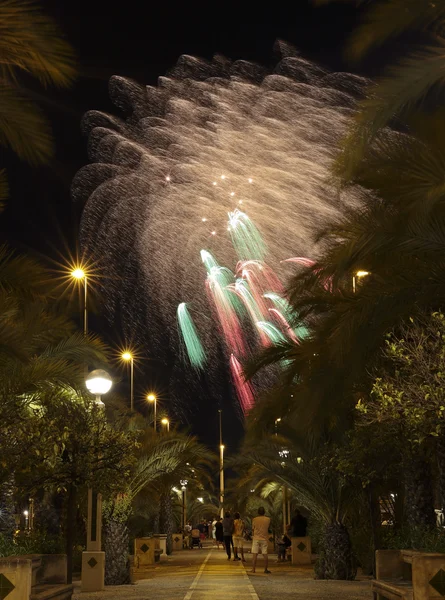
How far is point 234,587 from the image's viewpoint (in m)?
17.7

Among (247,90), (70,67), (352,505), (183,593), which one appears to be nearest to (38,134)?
(70,67)

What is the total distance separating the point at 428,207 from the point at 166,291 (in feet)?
80.1

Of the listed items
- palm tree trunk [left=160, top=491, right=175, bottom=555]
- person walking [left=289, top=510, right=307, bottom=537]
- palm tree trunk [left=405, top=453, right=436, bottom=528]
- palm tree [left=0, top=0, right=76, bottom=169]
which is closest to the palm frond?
palm tree [left=0, top=0, right=76, bottom=169]

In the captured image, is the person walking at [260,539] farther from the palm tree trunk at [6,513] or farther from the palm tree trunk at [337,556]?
Result: the palm tree trunk at [6,513]

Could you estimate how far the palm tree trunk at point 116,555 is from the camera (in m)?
20.8

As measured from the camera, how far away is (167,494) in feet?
125

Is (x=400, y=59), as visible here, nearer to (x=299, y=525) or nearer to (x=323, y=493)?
(x=323, y=493)

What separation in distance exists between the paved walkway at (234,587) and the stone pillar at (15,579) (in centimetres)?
590

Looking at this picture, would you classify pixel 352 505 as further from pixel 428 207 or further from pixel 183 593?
pixel 428 207

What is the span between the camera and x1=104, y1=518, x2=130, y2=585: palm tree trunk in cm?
2083

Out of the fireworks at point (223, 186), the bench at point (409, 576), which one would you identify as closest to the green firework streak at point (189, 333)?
the fireworks at point (223, 186)

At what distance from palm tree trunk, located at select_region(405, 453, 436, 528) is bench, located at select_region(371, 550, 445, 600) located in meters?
2.01

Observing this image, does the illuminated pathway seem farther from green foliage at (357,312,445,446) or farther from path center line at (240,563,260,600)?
green foliage at (357,312,445,446)

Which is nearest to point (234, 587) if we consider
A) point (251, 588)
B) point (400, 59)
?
point (251, 588)
